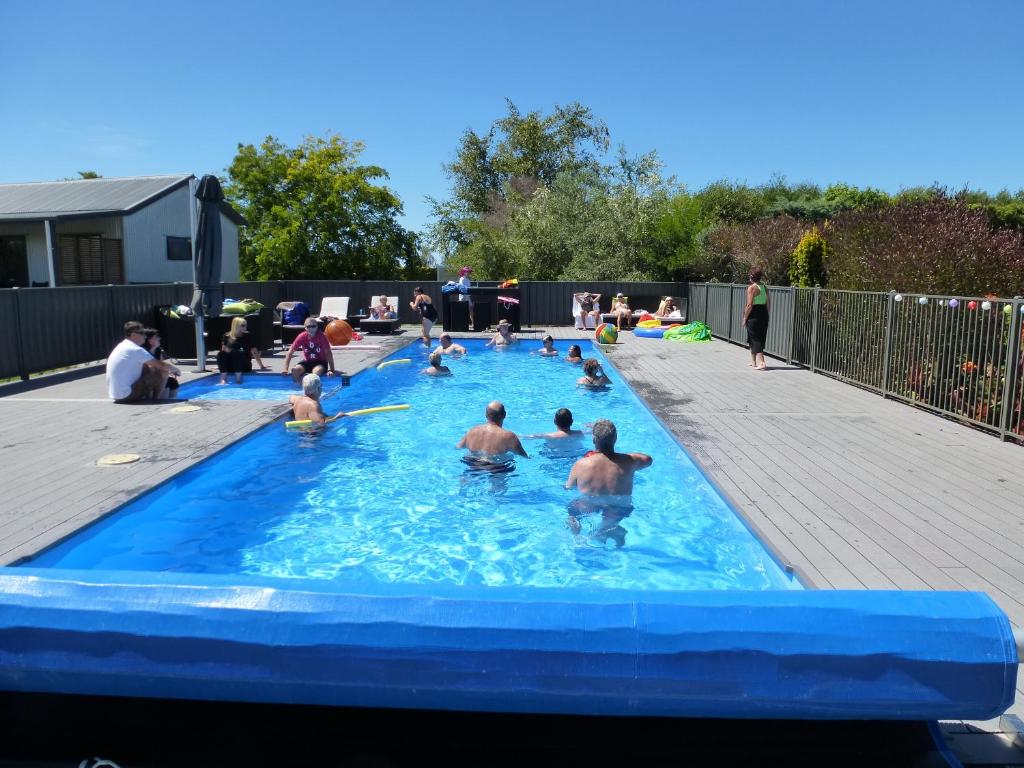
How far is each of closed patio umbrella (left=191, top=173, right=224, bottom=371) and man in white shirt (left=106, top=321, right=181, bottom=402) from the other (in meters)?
2.43

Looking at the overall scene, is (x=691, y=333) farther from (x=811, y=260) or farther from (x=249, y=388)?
(x=249, y=388)

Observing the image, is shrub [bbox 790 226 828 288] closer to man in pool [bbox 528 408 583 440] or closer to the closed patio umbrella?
man in pool [bbox 528 408 583 440]

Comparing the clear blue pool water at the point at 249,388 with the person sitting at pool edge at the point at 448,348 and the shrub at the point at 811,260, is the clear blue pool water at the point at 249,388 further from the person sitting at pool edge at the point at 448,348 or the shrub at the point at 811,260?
the shrub at the point at 811,260

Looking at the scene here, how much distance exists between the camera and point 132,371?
365 inches

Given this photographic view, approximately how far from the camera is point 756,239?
931 inches

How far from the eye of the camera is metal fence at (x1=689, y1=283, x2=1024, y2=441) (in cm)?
787

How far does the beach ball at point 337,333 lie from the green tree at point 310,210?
17.1m

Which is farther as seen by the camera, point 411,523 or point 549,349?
point 549,349

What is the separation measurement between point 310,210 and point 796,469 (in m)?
30.0

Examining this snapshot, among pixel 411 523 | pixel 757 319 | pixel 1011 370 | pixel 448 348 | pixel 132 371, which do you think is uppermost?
pixel 757 319

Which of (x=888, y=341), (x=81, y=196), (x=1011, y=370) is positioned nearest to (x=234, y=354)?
(x=888, y=341)

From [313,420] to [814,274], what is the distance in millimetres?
13198

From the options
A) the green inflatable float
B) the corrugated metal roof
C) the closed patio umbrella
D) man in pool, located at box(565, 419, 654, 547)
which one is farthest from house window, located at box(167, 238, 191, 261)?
man in pool, located at box(565, 419, 654, 547)

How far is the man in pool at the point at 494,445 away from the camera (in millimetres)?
7199
